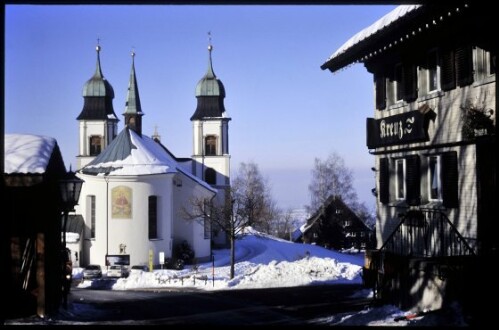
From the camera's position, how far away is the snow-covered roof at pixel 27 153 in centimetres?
1062

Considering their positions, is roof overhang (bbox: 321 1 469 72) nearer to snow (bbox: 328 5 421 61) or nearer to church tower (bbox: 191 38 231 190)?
snow (bbox: 328 5 421 61)

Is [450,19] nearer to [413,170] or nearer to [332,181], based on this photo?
[413,170]

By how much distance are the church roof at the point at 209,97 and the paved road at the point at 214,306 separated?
2618cm

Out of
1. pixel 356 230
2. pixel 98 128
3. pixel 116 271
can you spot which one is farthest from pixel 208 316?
pixel 98 128

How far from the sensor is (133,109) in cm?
4603

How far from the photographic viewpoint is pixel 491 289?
25.7 ft

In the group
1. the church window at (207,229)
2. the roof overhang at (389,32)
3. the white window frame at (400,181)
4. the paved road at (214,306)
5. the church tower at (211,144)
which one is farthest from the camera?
the church tower at (211,144)

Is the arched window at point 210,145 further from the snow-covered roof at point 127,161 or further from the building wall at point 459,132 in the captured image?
the building wall at point 459,132

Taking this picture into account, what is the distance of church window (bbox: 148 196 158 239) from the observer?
34375mm

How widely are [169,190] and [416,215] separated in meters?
23.4

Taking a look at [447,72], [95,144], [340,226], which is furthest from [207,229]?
[447,72]

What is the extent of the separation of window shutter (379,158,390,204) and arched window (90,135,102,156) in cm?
3025

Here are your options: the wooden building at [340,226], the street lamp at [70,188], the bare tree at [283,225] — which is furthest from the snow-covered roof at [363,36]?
the bare tree at [283,225]

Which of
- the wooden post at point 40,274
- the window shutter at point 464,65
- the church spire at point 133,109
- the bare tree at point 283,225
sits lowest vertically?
the bare tree at point 283,225
